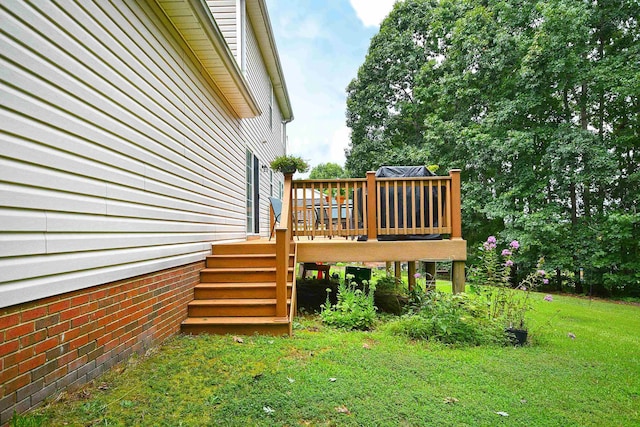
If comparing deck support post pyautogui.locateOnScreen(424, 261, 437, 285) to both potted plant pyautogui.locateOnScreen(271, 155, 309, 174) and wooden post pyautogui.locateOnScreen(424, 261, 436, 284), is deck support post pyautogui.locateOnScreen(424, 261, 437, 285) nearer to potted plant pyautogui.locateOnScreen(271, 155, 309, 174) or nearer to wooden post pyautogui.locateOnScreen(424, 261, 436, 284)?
wooden post pyautogui.locateOnScreen(424, 261, 436, 284)

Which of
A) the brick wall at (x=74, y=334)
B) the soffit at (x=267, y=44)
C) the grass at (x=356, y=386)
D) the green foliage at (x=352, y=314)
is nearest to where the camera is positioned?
the brick wall at (x=74, y=334)

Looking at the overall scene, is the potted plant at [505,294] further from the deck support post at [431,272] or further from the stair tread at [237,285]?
the stair tread at [237,285]

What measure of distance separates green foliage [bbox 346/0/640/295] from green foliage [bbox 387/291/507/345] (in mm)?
7791

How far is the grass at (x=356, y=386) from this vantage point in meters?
2.15

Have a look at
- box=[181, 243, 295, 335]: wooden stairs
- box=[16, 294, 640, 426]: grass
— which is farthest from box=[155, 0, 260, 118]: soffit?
box=[16, 294, 640, 426]: grass

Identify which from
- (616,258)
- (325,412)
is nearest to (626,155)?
(616,258)

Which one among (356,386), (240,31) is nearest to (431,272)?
(356,386)

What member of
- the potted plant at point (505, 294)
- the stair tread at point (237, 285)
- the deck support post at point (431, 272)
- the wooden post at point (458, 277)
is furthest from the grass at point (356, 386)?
the deck support post at point (431, 272)

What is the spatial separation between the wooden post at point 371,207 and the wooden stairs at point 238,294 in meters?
1.29

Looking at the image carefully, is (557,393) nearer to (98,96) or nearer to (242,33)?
(98,96)

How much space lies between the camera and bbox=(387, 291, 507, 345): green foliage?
12.7 feet

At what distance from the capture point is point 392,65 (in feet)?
53.4

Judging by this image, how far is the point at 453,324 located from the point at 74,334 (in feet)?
12.0

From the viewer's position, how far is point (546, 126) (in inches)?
439
